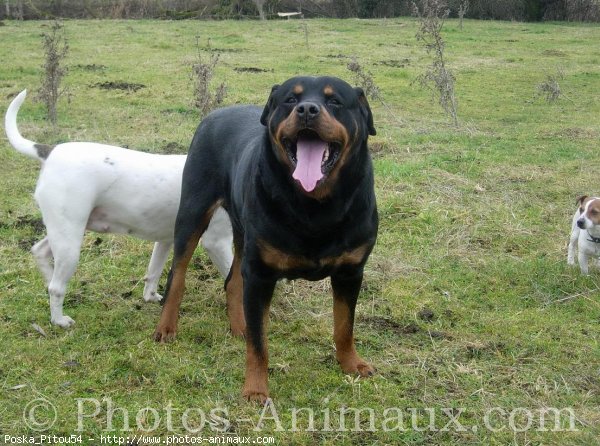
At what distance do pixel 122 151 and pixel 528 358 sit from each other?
2988 mm

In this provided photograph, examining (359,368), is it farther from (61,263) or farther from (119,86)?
(119,86)

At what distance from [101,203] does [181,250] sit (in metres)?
0.67

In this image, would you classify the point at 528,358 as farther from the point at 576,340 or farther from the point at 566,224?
the point at 566,224

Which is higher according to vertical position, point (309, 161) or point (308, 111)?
point (308, 111)

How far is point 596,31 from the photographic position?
89.6ft

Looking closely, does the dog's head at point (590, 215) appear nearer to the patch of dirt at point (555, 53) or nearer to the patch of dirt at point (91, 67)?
the patch of dirt at point (91, 67)

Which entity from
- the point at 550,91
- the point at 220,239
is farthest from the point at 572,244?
the point at 550,91

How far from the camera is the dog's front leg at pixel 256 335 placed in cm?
390

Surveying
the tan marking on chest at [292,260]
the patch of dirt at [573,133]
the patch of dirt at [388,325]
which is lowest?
the patch of dirt at [388,325]

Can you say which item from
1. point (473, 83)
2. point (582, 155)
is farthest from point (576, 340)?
point (473, 83)

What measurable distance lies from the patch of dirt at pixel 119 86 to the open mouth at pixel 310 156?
36.5ft

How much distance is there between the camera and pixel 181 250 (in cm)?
476

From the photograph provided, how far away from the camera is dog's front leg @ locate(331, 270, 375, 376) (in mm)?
4074

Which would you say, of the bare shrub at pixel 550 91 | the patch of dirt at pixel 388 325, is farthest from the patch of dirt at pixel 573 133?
the patch of dirt at pixel 388 325
